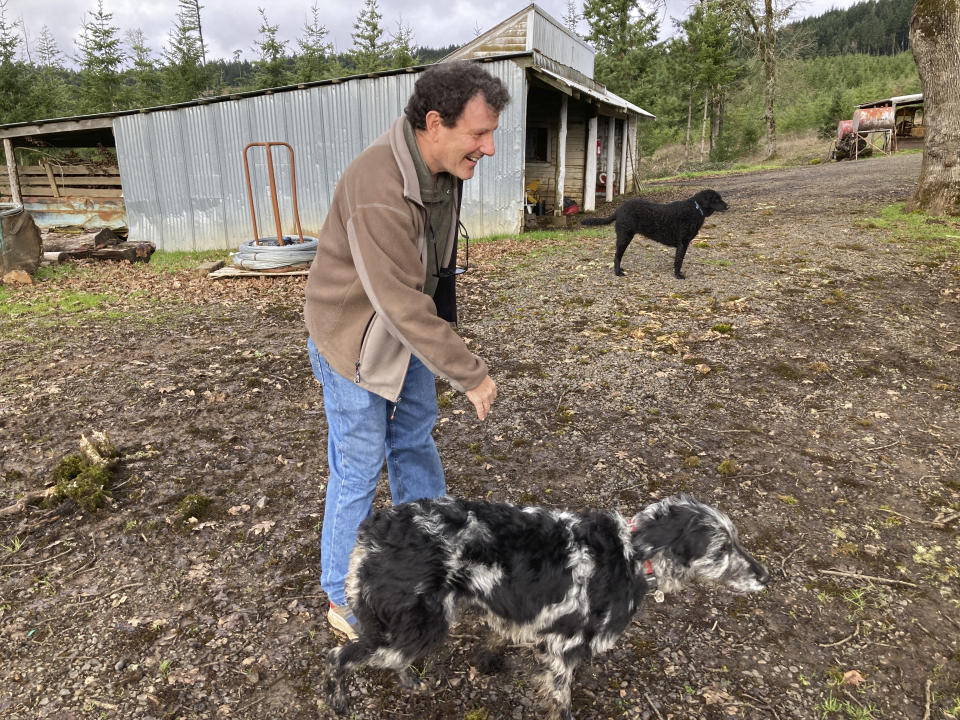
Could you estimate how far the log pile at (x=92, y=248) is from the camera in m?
12.9

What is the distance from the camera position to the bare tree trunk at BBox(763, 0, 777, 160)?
3042cm

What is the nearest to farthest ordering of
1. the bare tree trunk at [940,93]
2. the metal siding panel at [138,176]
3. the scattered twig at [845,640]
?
the scattered twig at [845,640]
the bare tree trunk at [940,93]
the metal siding panel at [138,176]

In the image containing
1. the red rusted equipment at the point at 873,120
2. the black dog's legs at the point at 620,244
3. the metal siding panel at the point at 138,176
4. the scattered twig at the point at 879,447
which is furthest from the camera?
the red rusted equipment at the point at 873,120

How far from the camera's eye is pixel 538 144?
709 inches

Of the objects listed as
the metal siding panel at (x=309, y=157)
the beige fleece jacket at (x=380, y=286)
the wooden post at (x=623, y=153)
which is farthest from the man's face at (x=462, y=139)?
the wooden post at (x=623, y=153)

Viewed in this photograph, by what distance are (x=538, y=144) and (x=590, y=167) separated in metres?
1.89

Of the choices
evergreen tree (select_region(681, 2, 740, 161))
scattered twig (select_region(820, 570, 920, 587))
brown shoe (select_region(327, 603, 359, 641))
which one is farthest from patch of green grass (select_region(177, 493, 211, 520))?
evergreen tree (select_region(681, 2, 740, 161))

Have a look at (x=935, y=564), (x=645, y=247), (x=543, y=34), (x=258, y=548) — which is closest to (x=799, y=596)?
(x=935, y=564)

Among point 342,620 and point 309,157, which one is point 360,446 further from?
point 309,157

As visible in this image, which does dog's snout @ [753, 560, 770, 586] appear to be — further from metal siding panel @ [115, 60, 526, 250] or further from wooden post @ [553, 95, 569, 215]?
wooden post @ [553, 95, 569, 215]

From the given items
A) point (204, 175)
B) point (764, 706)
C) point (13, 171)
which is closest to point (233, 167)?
point (204, 175)

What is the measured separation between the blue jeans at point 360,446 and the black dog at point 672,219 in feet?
22.2

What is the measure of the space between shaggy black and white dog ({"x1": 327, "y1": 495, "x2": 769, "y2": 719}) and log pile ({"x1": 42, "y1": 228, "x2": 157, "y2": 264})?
1395 centimetres

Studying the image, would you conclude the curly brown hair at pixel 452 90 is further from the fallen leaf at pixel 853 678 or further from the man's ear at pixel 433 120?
the fallen leaf at pixel 853 678
